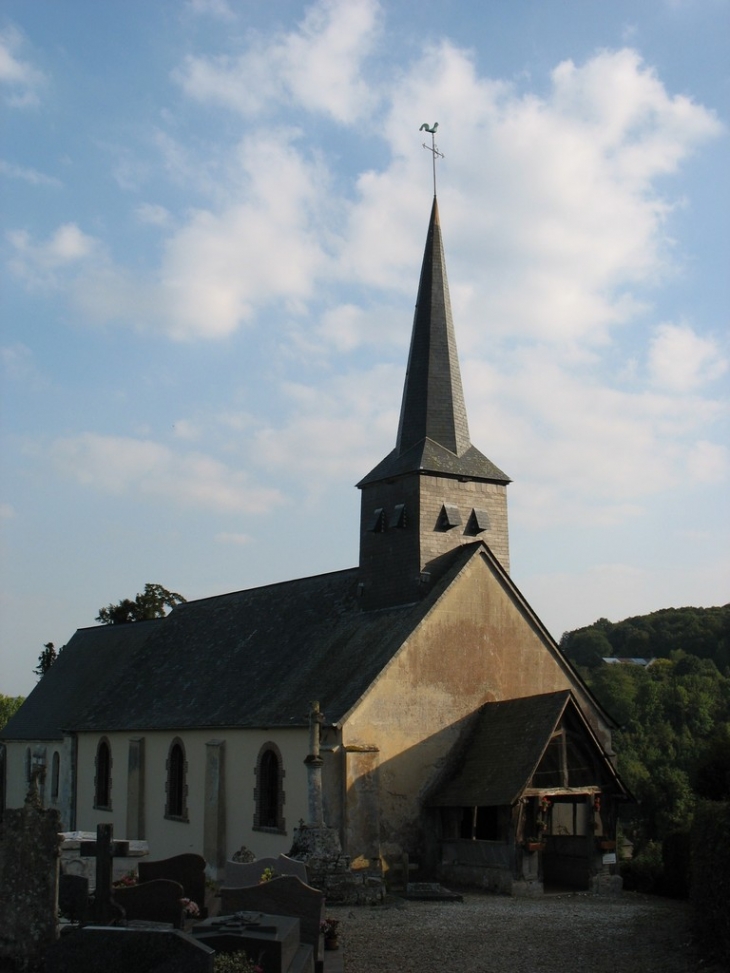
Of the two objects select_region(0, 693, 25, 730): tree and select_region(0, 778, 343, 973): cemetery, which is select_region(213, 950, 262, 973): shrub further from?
select_region(0, 693, 25, 730): tree

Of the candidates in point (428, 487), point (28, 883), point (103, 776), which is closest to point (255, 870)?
point (28, 883)

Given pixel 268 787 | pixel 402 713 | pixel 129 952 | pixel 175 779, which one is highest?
pixel 402 713

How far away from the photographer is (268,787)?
2417 cm

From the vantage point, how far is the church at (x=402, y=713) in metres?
21.3

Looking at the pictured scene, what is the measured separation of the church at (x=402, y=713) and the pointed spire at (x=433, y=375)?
6cm

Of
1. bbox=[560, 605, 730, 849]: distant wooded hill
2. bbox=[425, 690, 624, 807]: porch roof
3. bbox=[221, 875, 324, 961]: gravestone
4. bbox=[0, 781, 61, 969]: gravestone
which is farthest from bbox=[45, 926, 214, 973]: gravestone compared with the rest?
bbox=[560, 605, 730, 849]: distant wooded hill

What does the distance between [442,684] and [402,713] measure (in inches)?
53.0

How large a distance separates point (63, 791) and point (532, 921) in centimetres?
2214

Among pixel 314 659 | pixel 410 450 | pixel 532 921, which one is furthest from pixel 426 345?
pixel 532 921

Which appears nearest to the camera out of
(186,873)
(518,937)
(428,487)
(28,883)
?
(28,883)

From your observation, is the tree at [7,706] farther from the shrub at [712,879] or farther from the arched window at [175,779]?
the shrub at [712,879]

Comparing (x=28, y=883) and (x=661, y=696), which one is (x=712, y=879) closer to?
(x=28, y=883)

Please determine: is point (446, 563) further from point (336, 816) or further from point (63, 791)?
point (63, 791)

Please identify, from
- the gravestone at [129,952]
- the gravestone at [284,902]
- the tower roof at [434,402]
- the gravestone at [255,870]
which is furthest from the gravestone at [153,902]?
the tower roof at [434,402]
